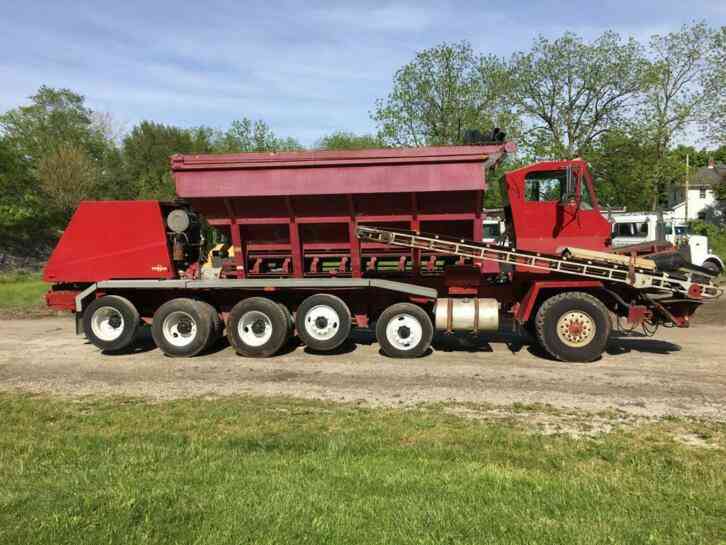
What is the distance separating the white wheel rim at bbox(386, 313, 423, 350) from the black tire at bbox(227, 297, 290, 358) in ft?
5.99

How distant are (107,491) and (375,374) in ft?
14.9

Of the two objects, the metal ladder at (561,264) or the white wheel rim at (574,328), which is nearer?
the metal ladder at (561,264)

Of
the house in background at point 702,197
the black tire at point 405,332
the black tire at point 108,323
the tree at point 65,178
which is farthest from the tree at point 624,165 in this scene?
the tree at point 65,178

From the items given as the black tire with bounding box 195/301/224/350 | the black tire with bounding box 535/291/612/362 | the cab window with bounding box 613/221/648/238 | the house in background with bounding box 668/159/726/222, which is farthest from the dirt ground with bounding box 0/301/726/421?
the house in background with bounding box 668/159/726/222

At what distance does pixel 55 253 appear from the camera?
9438 mm

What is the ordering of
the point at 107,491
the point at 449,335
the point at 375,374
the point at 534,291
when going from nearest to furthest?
the point at 107,491 < the point at 375,374 < the point at 534,291 < the point at 449,335

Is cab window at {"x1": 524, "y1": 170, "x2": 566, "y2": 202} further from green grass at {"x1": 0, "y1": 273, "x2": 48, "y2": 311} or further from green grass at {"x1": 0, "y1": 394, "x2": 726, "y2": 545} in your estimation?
green grass at {"x1": 0, "y1": 273, "x2": 48, "y2": 311}

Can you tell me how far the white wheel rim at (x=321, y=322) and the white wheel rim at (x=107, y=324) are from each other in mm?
3393

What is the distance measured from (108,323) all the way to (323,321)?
397cm

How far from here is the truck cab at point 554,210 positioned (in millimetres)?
8758

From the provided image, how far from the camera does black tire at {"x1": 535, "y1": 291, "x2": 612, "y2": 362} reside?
8344 millimetres

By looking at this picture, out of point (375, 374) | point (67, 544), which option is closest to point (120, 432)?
point (67, 544)

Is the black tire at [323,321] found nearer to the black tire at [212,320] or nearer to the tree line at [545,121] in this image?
the black tire at [212,320]

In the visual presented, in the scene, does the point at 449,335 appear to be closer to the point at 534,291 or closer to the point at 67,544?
the point at 534,291
